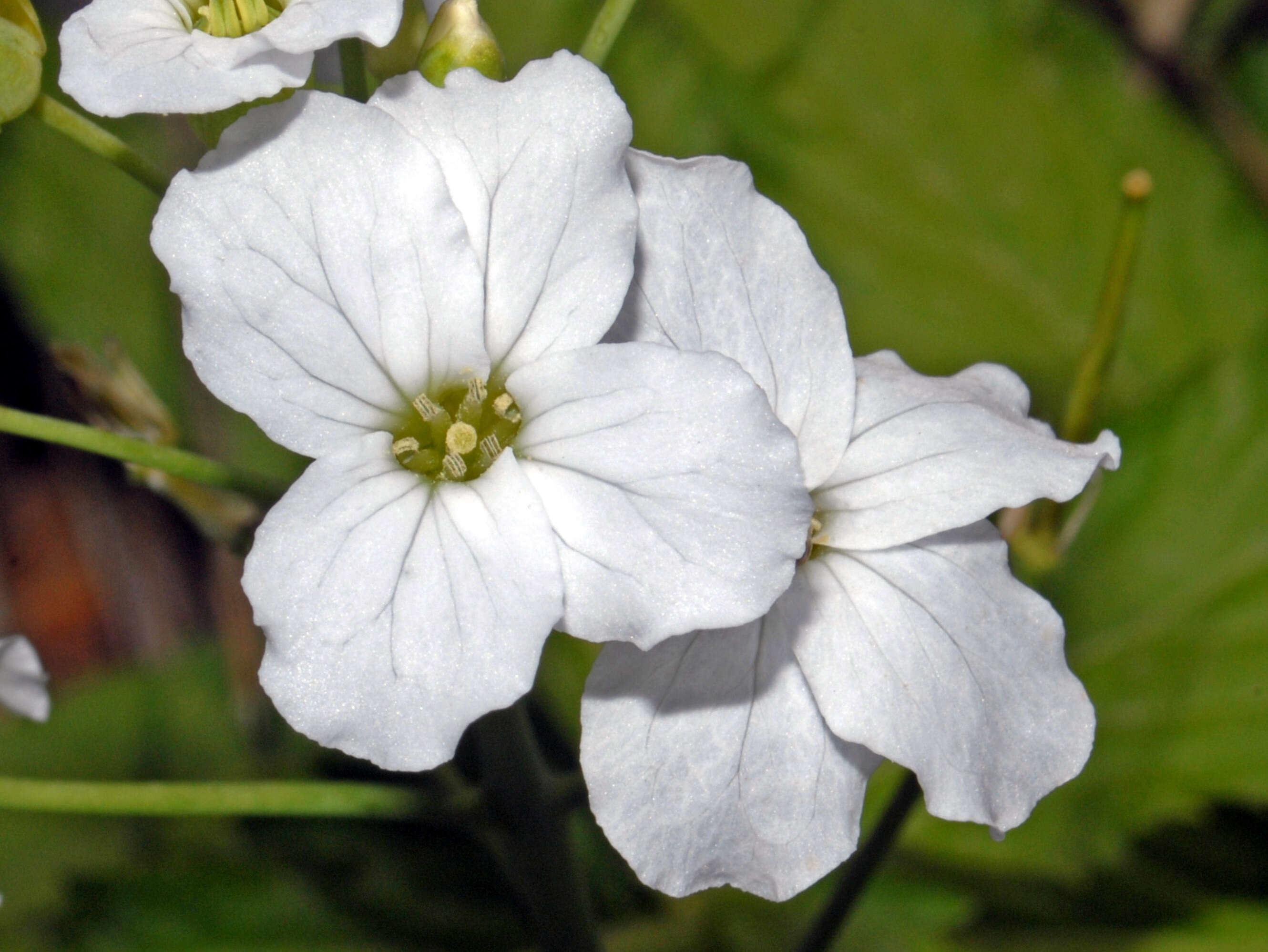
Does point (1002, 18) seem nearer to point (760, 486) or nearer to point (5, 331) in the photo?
point (760, 486)

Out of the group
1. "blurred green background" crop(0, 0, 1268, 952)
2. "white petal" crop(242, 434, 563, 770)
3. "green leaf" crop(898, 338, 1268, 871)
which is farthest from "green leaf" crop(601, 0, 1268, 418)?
"white petal" crop(242, 434, 563, 770)

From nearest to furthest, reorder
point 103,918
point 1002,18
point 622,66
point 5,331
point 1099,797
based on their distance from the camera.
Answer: point 103,918
point 1099,797
point 622,66
point 1002,18
point 5,331

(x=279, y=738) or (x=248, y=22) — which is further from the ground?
(x=248, y=22)

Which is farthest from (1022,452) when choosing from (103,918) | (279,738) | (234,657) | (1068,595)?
(234,657)

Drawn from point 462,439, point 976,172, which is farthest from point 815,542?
point 976,172

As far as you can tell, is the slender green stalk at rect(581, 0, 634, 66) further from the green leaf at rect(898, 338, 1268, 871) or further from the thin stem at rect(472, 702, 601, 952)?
the green leaf at rect(898, 338, 1268, 871)

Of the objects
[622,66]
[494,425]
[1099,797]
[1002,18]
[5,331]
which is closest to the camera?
[494,425]

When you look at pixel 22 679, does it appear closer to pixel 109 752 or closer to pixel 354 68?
pixel 354 68
